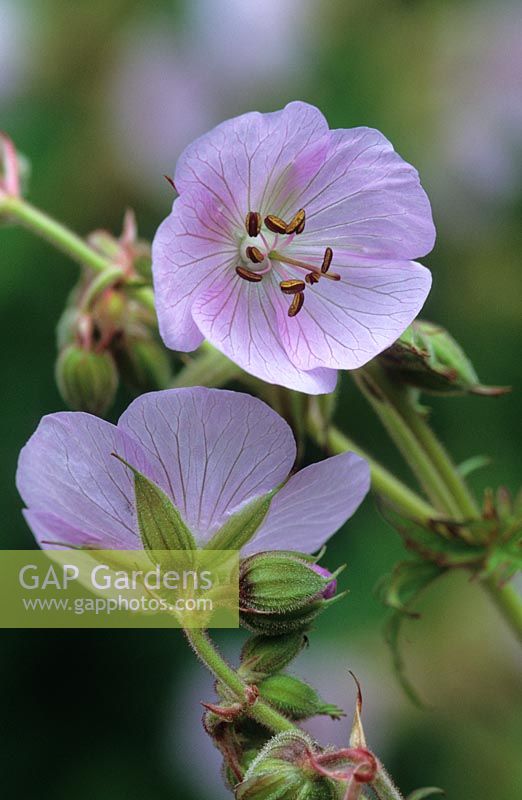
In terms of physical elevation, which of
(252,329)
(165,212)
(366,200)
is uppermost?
(366,200)

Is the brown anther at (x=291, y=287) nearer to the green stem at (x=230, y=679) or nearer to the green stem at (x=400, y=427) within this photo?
the green stem at (x=400, y=427)

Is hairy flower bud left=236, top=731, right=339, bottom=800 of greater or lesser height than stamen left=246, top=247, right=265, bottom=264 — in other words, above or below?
below

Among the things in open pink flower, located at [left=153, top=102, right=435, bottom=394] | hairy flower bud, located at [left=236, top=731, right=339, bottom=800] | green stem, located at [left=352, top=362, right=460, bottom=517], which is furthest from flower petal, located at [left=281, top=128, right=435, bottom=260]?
hairy flower bud, located at [left=236, top=731, right=339, bottom=800]

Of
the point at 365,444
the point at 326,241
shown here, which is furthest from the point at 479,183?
the point at 326,241

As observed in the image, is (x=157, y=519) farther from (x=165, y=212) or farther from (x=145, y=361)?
(x=165, y=212)

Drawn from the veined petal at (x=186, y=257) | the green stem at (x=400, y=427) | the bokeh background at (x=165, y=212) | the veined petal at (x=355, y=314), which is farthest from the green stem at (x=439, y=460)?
the bokeh background at (x=165, y=212)

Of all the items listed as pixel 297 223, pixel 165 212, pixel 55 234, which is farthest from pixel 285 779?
pixel 165 212

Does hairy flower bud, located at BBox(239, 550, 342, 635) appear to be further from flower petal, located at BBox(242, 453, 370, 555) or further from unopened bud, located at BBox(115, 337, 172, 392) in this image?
unopened bud, located at BBox(115, 337, 172, 392)
